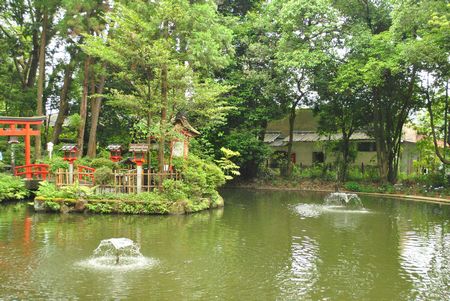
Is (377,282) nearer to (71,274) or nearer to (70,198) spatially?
(71,274)

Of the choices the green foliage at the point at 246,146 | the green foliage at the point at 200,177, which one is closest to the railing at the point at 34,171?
the green foliage at the point at 200,177

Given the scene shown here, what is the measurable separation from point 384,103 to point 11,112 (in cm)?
2602

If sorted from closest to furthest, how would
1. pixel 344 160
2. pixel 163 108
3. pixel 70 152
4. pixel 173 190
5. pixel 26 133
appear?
pixel 173 190 < pixel 163 108 < pixel 70 152 < pixel 26 133 < pixel 344 160

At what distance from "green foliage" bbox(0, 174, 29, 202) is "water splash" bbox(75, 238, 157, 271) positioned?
11590 millimetres

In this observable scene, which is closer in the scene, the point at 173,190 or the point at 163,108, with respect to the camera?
the point at 173,190

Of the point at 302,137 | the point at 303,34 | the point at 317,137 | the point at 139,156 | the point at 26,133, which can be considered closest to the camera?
the point at 139,156

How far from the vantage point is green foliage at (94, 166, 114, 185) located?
18.0m

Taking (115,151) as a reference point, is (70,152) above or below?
below

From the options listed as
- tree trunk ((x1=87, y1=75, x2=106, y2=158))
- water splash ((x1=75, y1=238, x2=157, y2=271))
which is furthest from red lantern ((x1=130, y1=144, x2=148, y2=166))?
tree trunk ((x1=87, y1=75, x2=106, y2=158))

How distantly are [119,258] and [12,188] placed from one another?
1296 cm

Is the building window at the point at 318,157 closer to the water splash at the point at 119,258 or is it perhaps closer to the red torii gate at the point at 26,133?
the red torii gate at the point at 26,133

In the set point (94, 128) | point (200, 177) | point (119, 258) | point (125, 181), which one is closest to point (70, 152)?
point (125, 181)

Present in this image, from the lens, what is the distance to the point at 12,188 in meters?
20.7

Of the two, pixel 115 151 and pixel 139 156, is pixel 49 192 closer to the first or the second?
pixel 139 156
